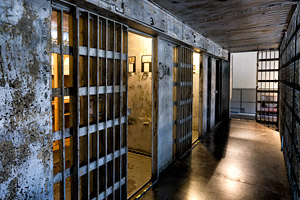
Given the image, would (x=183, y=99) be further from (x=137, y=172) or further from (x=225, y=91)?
(x=225, y=91)

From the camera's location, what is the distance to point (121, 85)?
2451mm

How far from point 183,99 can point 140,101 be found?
3.14 ft

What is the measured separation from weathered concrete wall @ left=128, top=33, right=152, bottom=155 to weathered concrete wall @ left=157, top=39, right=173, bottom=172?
0.67 meters

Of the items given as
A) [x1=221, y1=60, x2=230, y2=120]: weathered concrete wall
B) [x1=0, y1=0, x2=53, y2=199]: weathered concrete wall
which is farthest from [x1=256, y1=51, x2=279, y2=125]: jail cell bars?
[x1=0, y1=0, x2=53, y2=199]: weathered concrete wall

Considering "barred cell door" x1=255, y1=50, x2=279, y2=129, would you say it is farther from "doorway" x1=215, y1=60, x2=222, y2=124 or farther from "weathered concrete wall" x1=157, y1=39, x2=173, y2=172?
"weathered concrete wall" x1=157, y1=39, x2=173, y2=172

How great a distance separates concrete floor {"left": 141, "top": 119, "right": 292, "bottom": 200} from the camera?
286 centimetres

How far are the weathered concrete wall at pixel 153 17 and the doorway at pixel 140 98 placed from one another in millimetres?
762

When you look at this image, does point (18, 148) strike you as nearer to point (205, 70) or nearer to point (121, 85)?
point (121, 85)

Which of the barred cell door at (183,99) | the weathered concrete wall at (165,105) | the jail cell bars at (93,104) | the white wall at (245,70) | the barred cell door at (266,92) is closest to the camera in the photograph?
the jail cell bars at (93,104)

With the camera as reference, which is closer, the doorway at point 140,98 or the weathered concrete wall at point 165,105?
the weathered concrete wall at point 165,105

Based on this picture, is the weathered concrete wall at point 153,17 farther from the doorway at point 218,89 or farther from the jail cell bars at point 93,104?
the doorway at point 218,89

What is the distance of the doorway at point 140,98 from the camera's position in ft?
13.9

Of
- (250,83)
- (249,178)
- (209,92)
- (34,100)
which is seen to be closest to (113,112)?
(34,100)

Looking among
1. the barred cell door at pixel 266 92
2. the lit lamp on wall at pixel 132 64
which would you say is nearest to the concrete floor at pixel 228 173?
the lit lamp on wall at pixel 132 64
